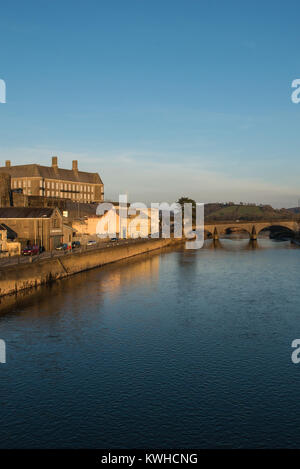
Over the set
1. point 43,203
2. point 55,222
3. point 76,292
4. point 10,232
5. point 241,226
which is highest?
point 43,203

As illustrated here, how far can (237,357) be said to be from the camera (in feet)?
105

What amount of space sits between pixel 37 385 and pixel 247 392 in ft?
41.1

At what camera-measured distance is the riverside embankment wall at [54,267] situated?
2012 inches

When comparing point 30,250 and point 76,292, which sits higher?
point 30,250

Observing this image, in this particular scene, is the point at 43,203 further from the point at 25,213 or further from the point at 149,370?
the point at 149,370

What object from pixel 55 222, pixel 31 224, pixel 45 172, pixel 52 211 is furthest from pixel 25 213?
pixel 45 172

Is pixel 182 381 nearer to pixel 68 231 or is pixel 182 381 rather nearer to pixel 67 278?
pixel 67 278

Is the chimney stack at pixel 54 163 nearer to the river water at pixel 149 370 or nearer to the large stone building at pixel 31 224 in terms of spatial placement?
the large stone building at pixel 31 224

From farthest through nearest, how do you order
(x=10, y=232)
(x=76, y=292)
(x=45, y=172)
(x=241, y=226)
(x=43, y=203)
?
(x=241, y=226) → (x=45, y=172) → (x=43, y=203) → (x=10, y=232) → (x=76, y=292)

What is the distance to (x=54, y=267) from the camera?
63156 mm

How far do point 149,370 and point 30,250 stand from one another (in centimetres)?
4397

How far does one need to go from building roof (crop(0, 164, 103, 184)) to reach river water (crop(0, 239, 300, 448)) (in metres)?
105

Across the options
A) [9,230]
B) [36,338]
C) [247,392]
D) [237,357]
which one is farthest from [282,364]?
[9,230]

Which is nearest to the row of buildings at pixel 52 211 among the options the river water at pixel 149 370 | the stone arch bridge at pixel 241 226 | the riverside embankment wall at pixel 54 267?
the riverside embankment wall at pixel 54 267
